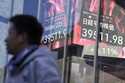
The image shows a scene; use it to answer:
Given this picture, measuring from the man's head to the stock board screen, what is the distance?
5.51m

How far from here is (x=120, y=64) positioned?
324 inches

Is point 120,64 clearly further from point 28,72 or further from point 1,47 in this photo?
point 28,72

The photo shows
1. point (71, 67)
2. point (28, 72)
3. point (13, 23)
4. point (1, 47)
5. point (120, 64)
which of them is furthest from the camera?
point (1, 47)

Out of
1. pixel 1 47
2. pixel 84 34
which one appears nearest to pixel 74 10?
pixel 84 34

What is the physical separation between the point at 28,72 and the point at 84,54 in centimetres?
597

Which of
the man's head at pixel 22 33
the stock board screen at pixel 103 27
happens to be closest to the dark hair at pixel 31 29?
the man's head at pixel 22 33

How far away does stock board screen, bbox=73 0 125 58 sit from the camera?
8.45 metres

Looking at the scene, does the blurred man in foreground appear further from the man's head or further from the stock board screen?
the stock board screen

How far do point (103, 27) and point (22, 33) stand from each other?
19.1 ft

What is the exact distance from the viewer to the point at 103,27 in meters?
8.62

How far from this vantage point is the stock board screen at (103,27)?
8445mm

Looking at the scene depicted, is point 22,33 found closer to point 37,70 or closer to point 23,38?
point 23,38

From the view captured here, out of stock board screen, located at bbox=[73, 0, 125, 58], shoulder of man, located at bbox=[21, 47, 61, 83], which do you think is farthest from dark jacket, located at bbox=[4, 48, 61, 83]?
stock board screen, located at bbox=[73, 0, 125, 58]

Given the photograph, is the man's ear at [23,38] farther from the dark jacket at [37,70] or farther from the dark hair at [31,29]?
the dark jacket at [37,70]
